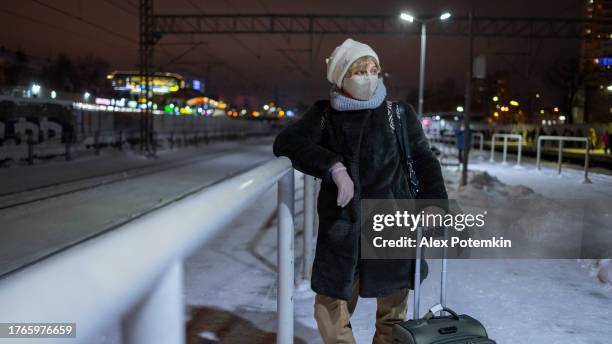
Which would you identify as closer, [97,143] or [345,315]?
[345,315]

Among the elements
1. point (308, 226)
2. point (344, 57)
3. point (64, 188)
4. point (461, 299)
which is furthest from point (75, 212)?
point (344, 57)

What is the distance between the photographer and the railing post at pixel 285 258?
8.29 ft

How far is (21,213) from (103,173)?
24.4ft

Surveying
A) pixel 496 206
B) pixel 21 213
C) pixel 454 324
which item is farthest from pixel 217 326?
pixel 21 213

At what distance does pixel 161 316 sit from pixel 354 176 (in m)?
1.52

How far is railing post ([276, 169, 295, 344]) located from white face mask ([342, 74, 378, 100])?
19.5 inches

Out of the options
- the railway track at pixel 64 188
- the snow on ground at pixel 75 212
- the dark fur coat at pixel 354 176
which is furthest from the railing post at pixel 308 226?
the railway track at pixel 64 188

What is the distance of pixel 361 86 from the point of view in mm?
2295

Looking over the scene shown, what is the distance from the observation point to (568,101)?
60781 millimetres

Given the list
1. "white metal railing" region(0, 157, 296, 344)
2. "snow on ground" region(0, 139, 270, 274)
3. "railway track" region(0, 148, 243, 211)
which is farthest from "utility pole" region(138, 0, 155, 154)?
"white metal railing" region(0, 157, 296, 344)

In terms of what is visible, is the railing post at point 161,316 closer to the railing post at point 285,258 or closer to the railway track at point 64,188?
the railing post at point 285,258

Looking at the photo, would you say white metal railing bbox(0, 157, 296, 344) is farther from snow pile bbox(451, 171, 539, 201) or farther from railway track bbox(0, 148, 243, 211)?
railway track bbox(0, 148, 243, 211)

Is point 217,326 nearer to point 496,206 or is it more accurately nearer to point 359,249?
point 359,249

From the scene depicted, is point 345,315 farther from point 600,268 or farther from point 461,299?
point 600,268
